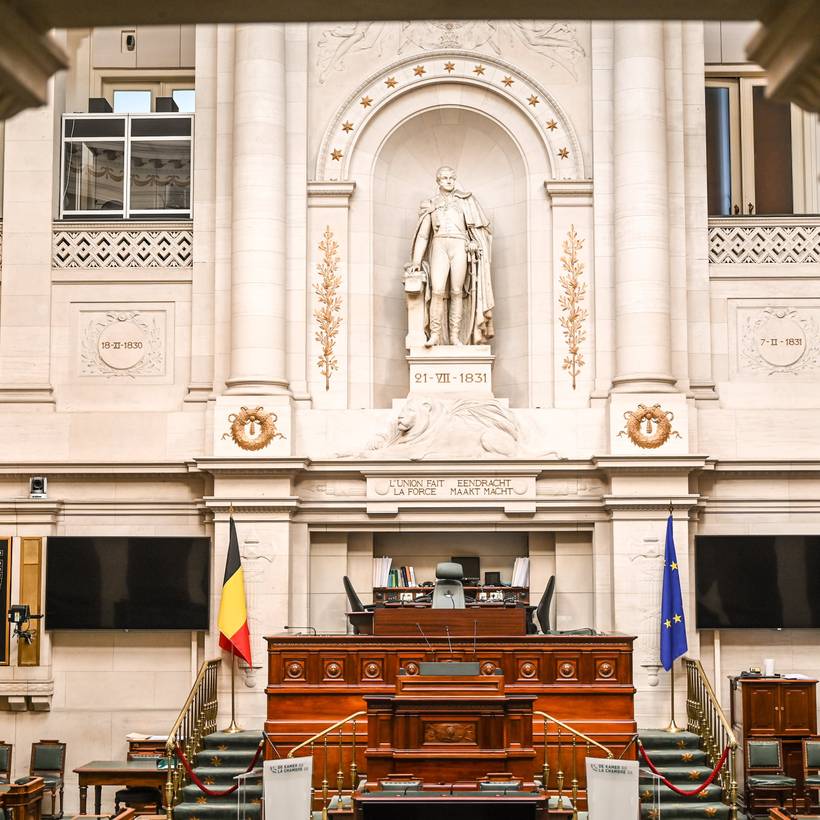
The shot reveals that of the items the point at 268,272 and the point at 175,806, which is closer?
the point at 175,806

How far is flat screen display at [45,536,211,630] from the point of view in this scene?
1766 centimetres

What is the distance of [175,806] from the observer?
14.6m

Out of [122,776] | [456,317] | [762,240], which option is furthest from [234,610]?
[762,240]

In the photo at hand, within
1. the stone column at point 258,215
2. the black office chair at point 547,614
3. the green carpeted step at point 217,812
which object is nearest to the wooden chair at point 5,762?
the green carpeted step at point 217,812

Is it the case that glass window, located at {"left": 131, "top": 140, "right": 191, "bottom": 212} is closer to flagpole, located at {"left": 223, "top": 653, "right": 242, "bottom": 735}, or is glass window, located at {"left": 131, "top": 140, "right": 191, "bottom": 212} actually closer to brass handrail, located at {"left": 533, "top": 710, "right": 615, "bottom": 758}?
flagpole, located at {"left": 223, "top": 653, "right": 242, "bottom": 735}

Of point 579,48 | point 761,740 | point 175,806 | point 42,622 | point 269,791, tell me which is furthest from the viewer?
point 579,48

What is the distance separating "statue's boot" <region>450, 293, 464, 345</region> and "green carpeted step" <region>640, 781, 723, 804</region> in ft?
21.3

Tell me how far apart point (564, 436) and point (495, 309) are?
7.39 feet

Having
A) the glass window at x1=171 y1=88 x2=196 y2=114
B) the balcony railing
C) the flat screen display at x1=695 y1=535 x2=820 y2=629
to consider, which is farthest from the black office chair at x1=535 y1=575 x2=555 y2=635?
the glass window at x1=171 y1=88 x2=196 y2=114

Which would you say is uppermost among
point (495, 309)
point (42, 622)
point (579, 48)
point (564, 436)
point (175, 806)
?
point (579, 48)

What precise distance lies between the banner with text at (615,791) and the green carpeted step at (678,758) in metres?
3.77

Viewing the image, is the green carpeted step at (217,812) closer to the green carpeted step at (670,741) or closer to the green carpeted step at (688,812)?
the green carpeted step at (688,812)

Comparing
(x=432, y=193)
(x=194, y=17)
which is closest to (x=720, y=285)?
(x=432, y=193)

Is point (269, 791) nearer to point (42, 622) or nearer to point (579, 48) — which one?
point (42, 622)
